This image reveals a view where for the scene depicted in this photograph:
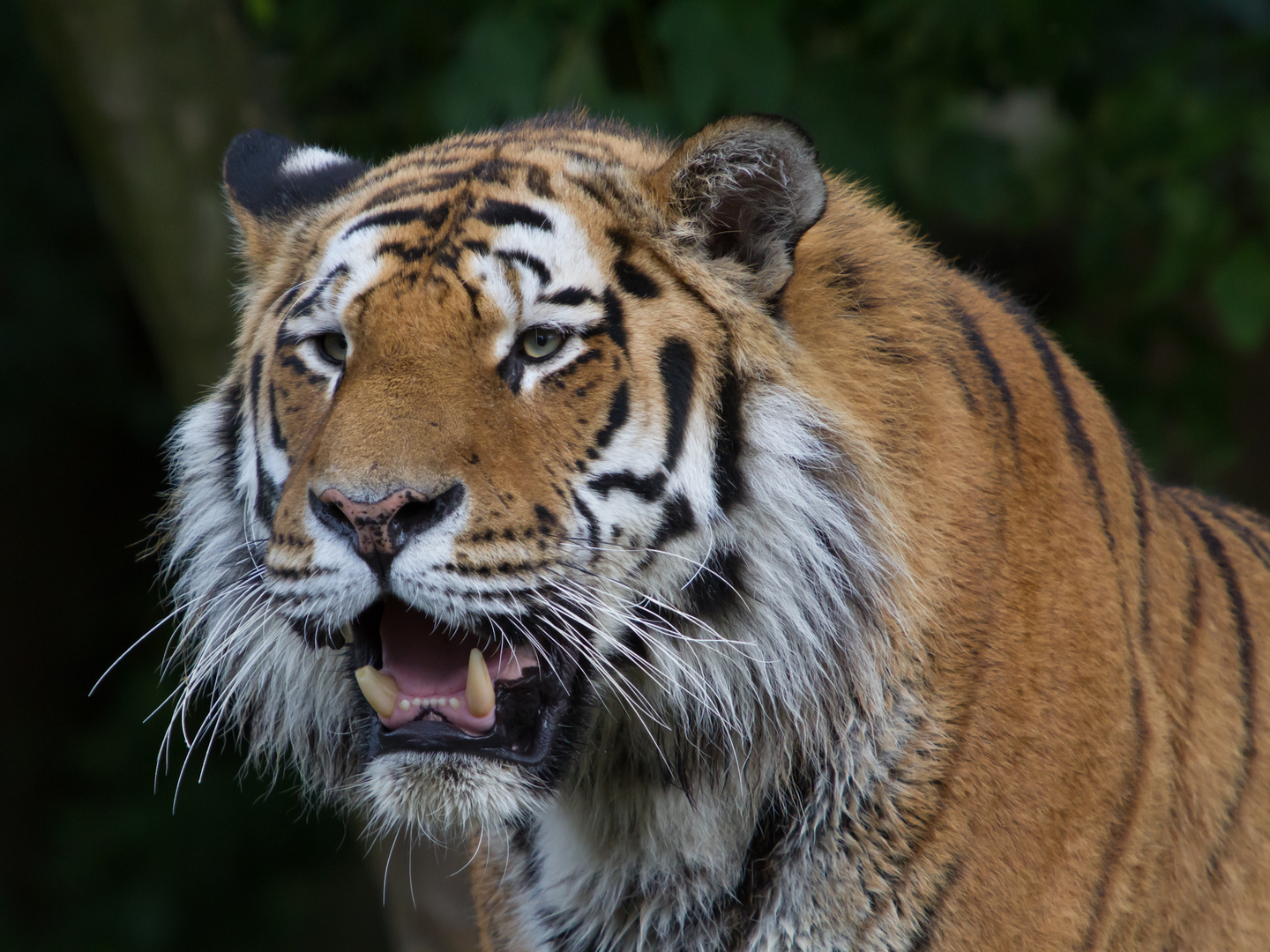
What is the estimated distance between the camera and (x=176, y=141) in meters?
4.05

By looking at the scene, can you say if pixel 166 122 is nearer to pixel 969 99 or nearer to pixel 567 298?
pixel 969 99

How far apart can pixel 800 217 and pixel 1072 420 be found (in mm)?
648

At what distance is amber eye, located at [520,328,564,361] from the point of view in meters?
1.92

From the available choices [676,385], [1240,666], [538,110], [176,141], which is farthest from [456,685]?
[176,141]

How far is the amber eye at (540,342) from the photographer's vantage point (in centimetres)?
192

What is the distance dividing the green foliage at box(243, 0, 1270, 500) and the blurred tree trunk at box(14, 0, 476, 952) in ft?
0.88

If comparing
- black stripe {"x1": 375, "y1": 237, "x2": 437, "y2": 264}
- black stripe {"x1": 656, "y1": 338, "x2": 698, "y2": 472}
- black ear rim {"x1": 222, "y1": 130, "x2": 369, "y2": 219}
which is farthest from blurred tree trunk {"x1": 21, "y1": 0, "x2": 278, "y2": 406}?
black stripe {"x1": 656, "y1": 338, "x2": 698, "y2": 472}

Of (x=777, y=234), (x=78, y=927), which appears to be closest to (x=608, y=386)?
(x=777, y=234)

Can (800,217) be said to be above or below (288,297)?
above

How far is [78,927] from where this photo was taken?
5.91m

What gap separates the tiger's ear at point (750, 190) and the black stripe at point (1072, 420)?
60 cm

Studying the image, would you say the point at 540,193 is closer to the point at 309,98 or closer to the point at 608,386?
the point at 608,386

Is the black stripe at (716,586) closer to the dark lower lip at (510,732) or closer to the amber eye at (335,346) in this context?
the dark lower lip at (510,732)

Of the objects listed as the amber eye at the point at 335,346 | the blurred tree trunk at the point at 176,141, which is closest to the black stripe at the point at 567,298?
the amber eye at the point at 335,346
